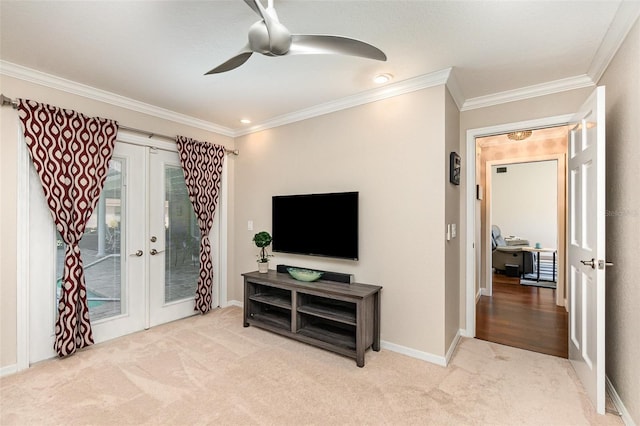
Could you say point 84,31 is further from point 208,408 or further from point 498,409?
point 498,409

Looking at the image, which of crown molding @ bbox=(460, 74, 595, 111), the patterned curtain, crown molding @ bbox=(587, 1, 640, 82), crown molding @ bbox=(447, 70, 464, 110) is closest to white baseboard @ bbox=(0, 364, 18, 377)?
Result: the patterned curtain

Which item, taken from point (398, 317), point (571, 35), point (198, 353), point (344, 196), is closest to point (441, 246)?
point (398, 317)

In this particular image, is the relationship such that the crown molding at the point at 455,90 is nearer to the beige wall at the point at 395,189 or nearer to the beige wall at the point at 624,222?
the beige wall at the point at 395,189

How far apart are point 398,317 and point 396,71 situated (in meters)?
2.22

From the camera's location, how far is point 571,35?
206 cm

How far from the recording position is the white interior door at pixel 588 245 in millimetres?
1953

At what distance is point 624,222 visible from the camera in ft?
6.56

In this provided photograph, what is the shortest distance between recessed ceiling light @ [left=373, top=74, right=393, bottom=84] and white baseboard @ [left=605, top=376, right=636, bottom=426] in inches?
113

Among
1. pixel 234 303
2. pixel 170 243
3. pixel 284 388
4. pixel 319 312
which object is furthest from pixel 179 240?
pixel 284 388

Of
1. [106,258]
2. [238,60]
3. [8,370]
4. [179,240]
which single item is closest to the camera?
[238,60]

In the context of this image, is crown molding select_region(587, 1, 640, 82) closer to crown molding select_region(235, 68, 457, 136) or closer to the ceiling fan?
crown molding select_region(235, 68, 457, 136)

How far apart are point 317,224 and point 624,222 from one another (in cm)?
243

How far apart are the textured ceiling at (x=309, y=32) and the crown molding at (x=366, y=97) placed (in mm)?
67

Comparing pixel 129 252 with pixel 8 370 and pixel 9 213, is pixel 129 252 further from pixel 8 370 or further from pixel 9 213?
pixel 8 370
